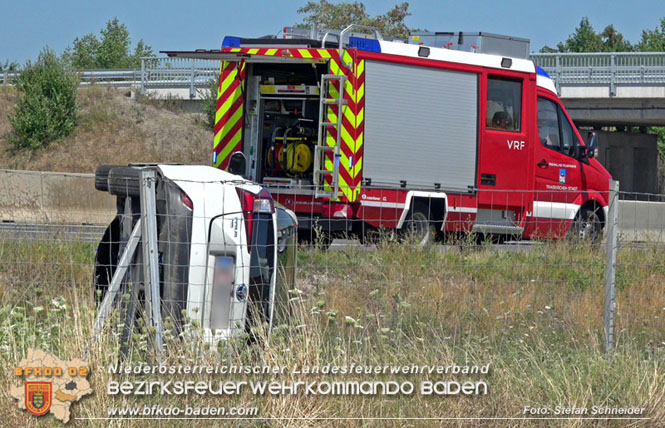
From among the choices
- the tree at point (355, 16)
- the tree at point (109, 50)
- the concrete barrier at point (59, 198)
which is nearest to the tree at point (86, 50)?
the tree at point (109, 50)

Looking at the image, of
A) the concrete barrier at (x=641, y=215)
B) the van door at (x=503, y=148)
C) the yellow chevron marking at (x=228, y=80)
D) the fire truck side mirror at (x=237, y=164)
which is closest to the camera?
the fire truck side mirror at (x=237, y=164)

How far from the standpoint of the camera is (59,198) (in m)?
15.6

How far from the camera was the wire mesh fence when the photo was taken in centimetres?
566

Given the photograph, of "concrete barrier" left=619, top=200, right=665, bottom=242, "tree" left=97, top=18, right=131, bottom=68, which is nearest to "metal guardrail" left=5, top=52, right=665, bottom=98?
"concrete barrier" left=619, top=200, right=665, bottom=242

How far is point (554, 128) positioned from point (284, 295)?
9440 millimetres

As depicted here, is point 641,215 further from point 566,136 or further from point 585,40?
point 585,40

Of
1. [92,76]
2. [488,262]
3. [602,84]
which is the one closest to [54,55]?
[92,76]

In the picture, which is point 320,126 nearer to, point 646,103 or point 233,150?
point 233,150

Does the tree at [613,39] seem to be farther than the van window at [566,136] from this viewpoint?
Yes

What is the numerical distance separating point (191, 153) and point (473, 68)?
22031 mm

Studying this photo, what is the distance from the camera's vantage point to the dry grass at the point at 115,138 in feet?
109

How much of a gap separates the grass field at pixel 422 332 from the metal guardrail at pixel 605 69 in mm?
26627

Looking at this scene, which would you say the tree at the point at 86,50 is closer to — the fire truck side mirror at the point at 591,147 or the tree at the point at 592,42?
the tree at the point at 592,42

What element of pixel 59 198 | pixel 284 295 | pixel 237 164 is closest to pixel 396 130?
pixel 237 164
